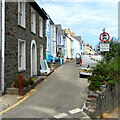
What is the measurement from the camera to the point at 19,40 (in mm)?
10328

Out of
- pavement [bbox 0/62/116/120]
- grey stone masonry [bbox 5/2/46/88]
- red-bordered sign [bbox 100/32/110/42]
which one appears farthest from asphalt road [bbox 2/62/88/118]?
red-bordered sign [bbox 100/32/110/42]

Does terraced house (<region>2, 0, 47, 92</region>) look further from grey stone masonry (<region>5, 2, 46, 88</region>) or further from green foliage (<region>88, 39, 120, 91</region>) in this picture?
green foliage (<region>88, 39, 120, 91</region>)

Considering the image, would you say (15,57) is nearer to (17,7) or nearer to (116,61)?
(17,7)

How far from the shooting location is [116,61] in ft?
30.3

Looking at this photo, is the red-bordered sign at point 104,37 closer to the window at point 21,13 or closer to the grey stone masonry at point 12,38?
the grey stone masonry at point 12,38

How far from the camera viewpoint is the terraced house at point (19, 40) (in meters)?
8.76

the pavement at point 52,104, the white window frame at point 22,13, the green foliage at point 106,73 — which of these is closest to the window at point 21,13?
the white window frame at point 22,13

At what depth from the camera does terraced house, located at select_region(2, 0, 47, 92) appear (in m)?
8.76

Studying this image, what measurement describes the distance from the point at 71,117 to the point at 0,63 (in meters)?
4.41

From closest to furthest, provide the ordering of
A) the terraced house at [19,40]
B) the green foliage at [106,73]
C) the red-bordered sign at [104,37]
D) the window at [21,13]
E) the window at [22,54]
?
the green foliage at [106,73], the terraced house at [19,40], the red-bordered sign at [104,37], the window at [21,13], the window at [22,54]

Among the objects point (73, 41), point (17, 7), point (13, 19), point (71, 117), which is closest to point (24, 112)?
point (71, 117)

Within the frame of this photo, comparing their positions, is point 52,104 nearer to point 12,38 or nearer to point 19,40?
point 12,38

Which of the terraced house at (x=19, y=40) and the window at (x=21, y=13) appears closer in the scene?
the terraced house at (x=19, y=40)

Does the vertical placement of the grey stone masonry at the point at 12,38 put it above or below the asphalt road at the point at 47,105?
above
